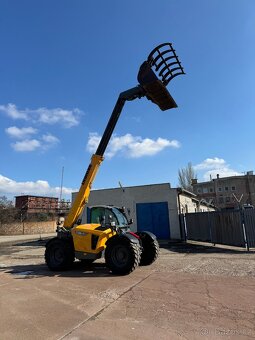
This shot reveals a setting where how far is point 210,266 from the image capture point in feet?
38.1

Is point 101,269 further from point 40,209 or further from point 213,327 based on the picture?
point 40,209

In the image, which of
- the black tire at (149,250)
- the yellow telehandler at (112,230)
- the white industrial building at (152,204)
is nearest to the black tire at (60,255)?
the yellow telehandler at (112,230)

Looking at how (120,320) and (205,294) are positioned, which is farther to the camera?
(205,294)

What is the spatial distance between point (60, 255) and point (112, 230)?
82.1 inches

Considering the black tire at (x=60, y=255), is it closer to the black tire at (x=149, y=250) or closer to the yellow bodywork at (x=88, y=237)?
the yellow bodywork at (x=88, y=237)

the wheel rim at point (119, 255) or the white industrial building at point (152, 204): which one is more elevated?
the white industrial building at point (152, 204)

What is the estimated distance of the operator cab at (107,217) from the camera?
1220cm

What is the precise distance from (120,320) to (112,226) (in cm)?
594

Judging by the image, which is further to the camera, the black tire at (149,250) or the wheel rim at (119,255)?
the black tire at (149,250)

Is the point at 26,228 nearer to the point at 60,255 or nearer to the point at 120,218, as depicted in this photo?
the point at 60,255

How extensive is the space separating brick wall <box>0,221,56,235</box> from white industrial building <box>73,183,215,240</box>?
574 inches

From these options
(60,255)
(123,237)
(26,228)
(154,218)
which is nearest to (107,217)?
(123,237)

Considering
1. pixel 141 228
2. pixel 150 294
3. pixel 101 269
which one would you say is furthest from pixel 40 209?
pixel 150 294

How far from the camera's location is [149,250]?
12.4m
